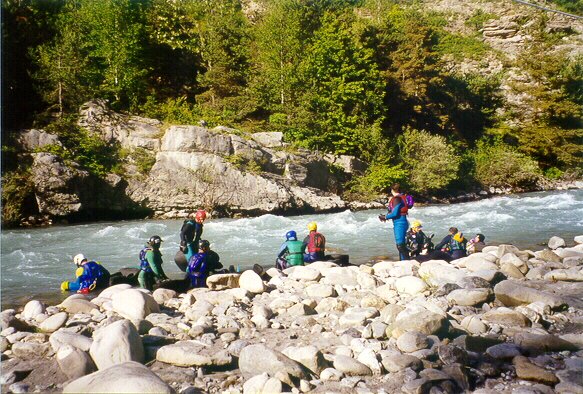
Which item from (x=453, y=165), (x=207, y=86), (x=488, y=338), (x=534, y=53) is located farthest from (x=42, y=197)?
(x=534, y=53)

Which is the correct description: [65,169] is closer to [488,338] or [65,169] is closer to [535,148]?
[488,338]

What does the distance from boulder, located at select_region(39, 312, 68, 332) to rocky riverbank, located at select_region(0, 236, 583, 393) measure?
0.6 inches

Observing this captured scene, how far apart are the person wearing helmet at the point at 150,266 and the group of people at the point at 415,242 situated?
4045 mm

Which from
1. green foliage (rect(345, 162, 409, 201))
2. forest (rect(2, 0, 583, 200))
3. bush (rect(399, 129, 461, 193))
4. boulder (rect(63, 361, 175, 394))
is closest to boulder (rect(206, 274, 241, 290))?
boulder (rect(63, 361, 175, 394))

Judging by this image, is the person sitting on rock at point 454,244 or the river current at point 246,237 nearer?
the river current at point 246,237

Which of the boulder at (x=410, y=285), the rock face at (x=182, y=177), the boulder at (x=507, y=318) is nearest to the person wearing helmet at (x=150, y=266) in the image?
the boulder at (x=410, y=285)

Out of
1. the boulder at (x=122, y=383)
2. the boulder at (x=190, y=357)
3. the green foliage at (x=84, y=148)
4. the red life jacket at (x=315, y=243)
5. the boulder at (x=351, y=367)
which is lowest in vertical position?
the boulder at (x=351, y=367)

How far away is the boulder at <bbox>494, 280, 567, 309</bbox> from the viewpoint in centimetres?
546

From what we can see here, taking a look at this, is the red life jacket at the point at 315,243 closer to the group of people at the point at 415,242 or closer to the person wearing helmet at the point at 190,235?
the group of people at the point at 415,242

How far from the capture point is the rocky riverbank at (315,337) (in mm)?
3605

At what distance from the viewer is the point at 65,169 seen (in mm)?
16156

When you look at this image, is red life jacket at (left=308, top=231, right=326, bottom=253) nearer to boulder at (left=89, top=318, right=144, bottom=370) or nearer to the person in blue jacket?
the person in blue jacket

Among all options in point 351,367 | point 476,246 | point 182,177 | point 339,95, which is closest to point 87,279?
point 351,367

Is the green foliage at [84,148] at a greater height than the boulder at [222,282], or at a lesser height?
greater
